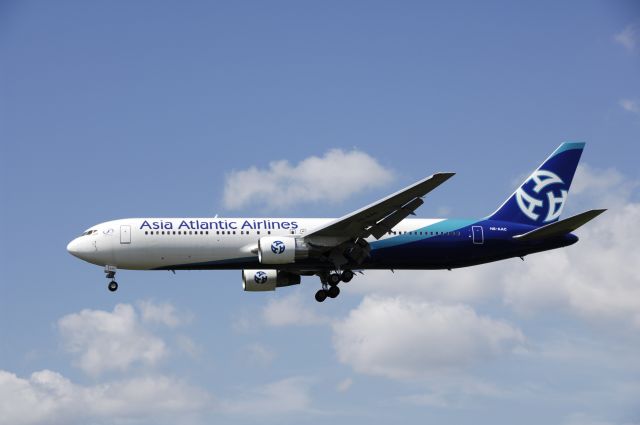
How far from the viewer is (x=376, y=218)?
51531 mm

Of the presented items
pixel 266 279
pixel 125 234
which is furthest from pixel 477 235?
pixel 125 234

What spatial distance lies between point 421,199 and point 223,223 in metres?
10.5

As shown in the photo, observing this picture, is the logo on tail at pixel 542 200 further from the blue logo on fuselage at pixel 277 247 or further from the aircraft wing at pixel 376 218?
the blue logo on fuselage at pixel 277 247

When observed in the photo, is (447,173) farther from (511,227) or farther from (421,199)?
(511,227)

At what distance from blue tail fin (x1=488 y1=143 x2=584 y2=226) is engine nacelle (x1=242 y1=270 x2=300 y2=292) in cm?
1184

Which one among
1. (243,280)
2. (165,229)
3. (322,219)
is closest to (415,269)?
(322,219)

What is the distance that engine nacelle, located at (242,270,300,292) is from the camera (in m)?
57.6

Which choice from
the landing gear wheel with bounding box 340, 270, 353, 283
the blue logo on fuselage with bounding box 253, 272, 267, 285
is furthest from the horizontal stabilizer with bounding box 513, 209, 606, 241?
the blue logo on fuselage with bounding box 253, 272, 267, 285

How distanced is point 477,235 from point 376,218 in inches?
282

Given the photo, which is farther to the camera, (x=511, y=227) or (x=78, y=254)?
(x=511, y=227)

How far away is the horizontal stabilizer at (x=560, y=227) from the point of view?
52.5 meters

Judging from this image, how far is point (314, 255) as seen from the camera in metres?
52.9

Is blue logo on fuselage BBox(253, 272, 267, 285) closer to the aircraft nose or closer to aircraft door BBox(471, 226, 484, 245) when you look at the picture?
the aircraft nose

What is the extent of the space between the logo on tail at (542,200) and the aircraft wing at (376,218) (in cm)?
1006
